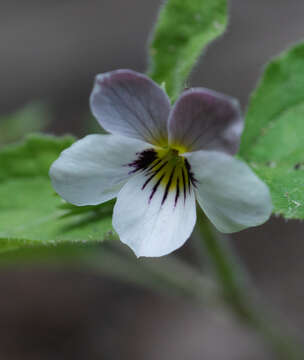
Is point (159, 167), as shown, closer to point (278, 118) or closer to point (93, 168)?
point (93, 168)

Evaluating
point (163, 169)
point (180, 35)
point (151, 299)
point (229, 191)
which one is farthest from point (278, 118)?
point (151, 299)

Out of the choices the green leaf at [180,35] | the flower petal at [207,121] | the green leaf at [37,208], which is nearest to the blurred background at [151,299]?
the green leaf at [37,208]

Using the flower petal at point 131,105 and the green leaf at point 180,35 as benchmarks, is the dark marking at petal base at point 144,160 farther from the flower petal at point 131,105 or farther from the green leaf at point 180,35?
the green leaf at point 180,35

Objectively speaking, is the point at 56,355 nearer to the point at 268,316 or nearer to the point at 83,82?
the point at 268,316

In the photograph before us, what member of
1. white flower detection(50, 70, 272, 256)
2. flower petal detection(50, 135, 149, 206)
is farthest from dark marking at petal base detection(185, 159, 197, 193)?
flower petal detection(50, 135, 149, 206)

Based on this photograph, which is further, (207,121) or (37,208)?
(37,208)

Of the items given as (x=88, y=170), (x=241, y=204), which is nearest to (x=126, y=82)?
(x=88, y=170)
